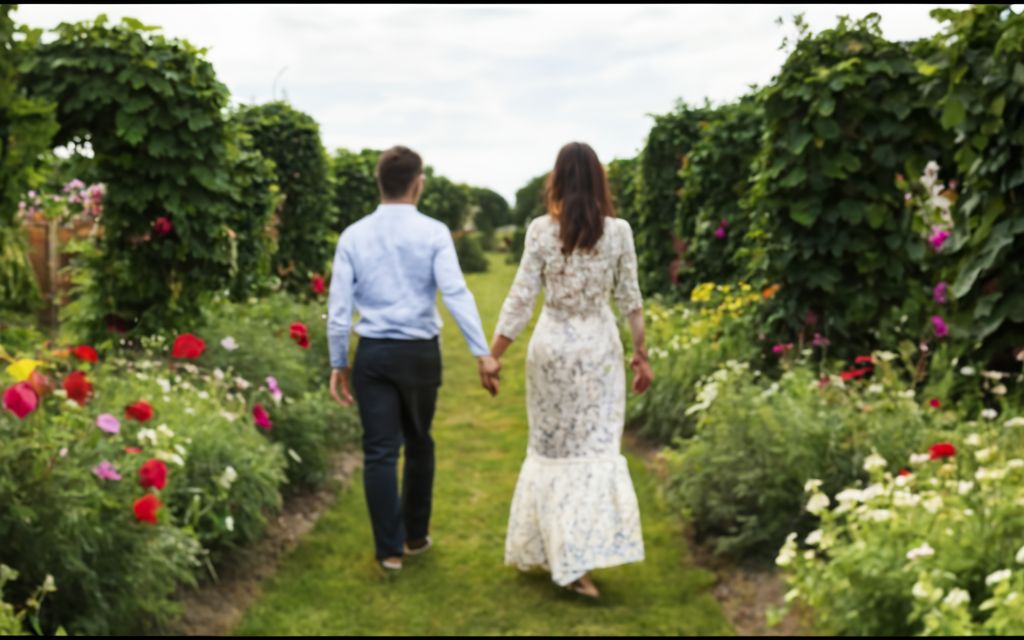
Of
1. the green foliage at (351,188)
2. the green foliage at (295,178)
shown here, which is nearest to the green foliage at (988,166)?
the green foliage at (295,178)

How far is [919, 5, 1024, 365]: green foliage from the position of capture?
4.86m

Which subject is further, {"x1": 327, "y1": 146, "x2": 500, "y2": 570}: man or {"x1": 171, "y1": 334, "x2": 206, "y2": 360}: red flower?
{"x1": 171, "y1": 334, "x2": 206, "y2": 360}: red flower

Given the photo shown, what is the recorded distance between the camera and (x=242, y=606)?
4.62m

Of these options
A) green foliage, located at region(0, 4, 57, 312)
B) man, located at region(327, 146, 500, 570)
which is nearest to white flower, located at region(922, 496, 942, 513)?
man, located at region(327, 146, 500, 570)

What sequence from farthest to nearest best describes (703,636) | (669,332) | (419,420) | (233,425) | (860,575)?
(669,332) → (233,425) → (419,420) → (703,636) → (860,575)

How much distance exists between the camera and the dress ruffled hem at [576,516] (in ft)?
15.2

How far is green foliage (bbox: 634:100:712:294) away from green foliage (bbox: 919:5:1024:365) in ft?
20.1

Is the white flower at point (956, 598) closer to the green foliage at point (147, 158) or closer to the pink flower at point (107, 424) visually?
the pink flower at point (107, 424)

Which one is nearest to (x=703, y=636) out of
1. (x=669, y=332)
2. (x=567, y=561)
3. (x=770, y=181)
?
(x=567, y=561)

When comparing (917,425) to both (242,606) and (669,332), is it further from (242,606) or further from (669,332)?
(669,332)

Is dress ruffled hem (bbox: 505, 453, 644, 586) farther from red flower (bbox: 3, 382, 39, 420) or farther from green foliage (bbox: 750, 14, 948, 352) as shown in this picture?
green foliage (bbox: 750, 14, 948, 352)

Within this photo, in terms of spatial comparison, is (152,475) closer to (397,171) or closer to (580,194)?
(397,171)

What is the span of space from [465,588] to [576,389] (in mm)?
1081

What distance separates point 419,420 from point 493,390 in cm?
52
